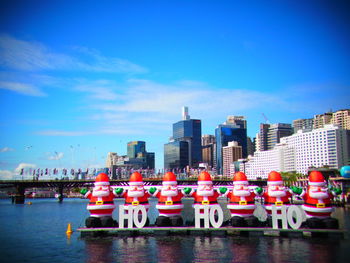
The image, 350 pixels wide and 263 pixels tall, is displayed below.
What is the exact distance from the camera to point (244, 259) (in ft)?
102

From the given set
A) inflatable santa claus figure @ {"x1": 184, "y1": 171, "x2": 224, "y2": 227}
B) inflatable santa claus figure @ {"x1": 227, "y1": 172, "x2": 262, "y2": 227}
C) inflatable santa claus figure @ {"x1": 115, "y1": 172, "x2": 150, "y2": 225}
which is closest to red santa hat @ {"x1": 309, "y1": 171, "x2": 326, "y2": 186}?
inflatable santa claus figure @ {"x1": 227, "y1": 172, "x2": 262, "y2": 227}

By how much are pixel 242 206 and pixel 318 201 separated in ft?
26.0

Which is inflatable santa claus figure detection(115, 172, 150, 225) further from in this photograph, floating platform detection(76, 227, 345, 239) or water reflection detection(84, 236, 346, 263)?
water reflection detection(84, 236, 346, 263)

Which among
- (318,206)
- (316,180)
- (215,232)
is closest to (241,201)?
(215,232)

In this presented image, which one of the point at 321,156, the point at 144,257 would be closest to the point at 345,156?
the point at 321,156

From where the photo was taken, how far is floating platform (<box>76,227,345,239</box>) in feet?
125

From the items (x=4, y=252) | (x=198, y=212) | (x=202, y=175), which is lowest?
(x=4, y=252)

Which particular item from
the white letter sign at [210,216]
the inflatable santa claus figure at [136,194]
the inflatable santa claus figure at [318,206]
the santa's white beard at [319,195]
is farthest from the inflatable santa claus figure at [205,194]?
the santa's white beard at [319,195]

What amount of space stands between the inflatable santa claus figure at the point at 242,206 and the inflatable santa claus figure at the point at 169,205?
6.03 metres

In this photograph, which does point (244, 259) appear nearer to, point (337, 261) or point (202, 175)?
point (337, 261)

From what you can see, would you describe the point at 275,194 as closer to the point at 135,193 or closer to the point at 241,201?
the point at 241,201

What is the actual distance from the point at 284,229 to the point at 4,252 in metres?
28.8

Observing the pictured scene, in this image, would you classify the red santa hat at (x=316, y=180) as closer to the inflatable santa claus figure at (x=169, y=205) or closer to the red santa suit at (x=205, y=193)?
the red santa suit at (x=205, y=193)

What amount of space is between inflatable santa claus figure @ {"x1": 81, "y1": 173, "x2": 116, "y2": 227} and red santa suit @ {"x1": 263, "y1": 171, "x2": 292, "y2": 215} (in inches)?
700
